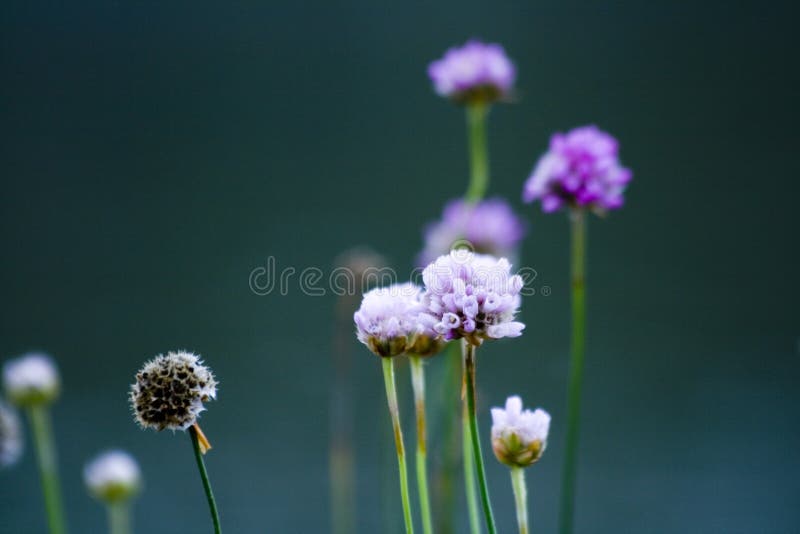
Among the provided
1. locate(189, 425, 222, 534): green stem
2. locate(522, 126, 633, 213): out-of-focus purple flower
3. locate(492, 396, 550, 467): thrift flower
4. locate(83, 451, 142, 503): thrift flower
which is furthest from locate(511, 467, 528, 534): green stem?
locate(83, 451, 142, 503): thrift flower

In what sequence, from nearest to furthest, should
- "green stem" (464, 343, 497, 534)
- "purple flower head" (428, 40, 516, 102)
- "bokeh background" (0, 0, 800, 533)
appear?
"green stem" (464, 343, 497, 534), "purple flower head" (428, 40, 516, 102), "bokeh background" (0, 0, 800, 533)

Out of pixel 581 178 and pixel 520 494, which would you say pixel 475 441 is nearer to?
pixel 520 494

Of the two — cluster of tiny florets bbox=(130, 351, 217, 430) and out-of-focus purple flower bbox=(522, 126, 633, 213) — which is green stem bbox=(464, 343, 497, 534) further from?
out-of-focus purple flower bbox=(522, 126, 633, 213)

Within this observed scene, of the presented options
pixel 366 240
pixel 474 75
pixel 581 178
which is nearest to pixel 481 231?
pixel 474 75

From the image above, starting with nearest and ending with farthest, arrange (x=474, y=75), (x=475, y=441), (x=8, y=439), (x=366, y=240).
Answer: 1. (x=475, y=441)
2. (x=8, y=439)
3. (x=474, y=75)
4. (x=366, y=240)

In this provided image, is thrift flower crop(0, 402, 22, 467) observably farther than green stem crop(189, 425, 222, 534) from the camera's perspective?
Yes

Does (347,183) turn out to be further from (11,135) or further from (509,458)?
(509,458)
